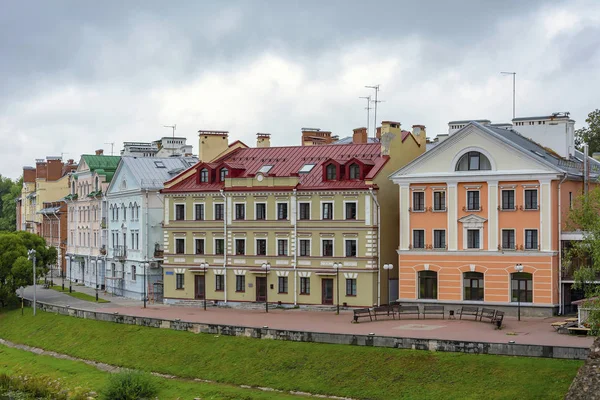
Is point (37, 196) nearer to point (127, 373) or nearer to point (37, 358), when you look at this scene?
point (37, 358)

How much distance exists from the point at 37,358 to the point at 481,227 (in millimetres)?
28347

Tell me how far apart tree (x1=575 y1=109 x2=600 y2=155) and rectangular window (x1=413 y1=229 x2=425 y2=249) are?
109 ft

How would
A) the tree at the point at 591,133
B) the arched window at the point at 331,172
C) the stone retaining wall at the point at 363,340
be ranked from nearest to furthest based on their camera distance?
the stone retaining wall at the point at 363,340 < the arched window at the point at 331,172 < the tree at the point at 591,133

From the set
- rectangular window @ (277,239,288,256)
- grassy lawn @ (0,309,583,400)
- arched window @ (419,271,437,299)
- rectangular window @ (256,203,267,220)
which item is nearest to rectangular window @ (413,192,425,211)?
arched window @ (419,271,437,299)

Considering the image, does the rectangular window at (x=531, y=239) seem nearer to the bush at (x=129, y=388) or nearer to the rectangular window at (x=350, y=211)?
the rectangular window at (x=350, y=211)

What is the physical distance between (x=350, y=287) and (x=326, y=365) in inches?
623

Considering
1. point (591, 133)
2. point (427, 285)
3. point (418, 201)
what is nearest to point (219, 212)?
point (418, 201)

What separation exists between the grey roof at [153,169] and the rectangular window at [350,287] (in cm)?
1961

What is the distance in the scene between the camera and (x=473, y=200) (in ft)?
188

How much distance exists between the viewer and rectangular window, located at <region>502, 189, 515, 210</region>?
56062 millimetres

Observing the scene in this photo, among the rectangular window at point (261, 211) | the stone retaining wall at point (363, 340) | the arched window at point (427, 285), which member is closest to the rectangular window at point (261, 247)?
the rectangular window at point (261, 211)

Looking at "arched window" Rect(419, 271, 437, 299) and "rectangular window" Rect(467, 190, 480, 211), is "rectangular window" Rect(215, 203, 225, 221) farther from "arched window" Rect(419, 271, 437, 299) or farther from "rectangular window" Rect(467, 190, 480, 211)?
"rectangular window" Rect(467, 190, 480, 211)

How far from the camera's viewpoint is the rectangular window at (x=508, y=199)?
56.1 metres

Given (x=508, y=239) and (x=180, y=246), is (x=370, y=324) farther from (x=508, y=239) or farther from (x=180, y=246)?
(x=180, y=246)
